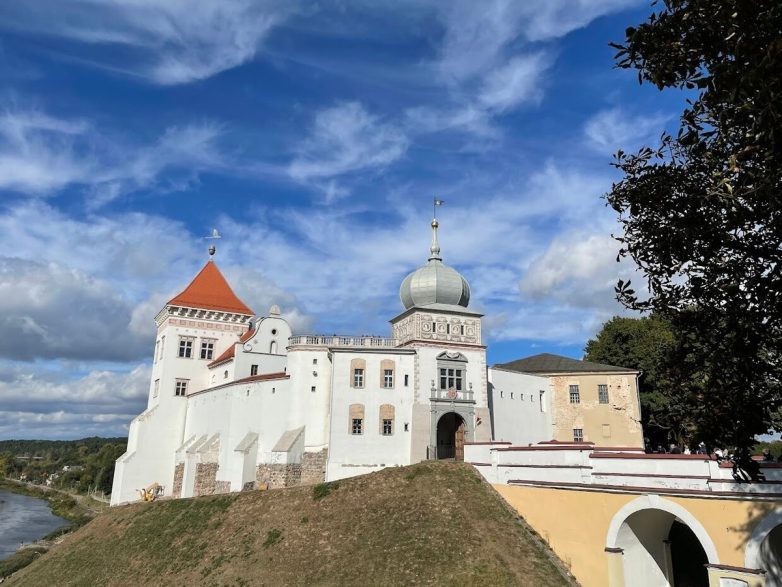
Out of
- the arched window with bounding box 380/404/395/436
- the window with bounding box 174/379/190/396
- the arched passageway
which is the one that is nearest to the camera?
the arched passageway

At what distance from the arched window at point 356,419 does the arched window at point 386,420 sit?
1.09m

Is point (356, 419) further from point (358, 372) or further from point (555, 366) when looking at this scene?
point (555, 366)

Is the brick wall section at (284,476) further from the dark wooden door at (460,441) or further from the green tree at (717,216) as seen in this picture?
the green tree at (717,216)

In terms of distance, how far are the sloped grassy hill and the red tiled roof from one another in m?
19.6

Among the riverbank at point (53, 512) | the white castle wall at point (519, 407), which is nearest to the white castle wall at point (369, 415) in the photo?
the white castle wall at point (519, 407)

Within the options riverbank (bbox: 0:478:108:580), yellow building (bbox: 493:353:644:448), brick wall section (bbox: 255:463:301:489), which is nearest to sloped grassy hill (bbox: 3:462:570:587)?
brick wall section (bbox: 255:463:301:489)

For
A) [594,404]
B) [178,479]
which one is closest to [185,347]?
[178,479]

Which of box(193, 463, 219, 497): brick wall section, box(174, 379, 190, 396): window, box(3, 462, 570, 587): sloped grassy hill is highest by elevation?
box(174, 379, 190, 396): window

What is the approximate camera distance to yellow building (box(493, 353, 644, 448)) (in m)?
37.8

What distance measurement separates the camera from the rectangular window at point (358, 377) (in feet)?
104

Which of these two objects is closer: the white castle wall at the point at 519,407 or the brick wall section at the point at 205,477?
the white castle wall at the point at 519,407

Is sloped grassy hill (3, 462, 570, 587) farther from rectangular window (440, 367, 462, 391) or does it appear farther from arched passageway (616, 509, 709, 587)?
rectangular window (440, 367, 462, 391)

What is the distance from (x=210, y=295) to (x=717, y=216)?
45.2 m

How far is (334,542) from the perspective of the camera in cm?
2194
